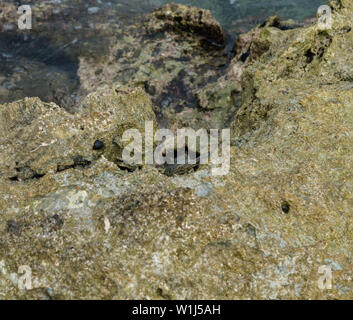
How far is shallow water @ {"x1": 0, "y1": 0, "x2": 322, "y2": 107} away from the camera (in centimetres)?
1101

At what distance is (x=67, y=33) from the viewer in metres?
13.4

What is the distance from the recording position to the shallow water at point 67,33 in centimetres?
1101

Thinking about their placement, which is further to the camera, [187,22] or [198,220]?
[187,22]

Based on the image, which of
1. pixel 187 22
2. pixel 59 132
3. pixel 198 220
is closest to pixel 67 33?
pixel 187 22

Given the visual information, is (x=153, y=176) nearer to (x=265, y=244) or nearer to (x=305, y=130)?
(x=265, y=244)

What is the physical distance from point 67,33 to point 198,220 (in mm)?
12769

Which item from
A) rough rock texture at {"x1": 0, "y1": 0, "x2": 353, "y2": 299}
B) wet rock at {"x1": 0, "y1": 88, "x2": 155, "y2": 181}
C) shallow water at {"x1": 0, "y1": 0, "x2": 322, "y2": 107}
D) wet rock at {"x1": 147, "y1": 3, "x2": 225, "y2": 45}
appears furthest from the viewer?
wet rock at {"x1": 147, "y1": 3, "x2": 225, "y2": 45}

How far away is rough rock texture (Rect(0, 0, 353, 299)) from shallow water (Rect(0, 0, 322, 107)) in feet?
24.2

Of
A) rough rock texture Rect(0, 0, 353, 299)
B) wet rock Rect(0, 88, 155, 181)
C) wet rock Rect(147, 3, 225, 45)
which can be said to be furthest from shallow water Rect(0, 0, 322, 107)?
rough rock texture Rect(0, 0, 353, 299)

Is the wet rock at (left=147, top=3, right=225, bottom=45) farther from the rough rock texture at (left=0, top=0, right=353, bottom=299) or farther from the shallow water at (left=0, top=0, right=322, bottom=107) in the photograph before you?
the rough rock texture at (left=0, top=0, right=353, bottom=299)

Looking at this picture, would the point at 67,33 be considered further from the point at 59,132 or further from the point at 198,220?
the point at 198,220

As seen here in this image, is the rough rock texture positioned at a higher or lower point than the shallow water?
lower

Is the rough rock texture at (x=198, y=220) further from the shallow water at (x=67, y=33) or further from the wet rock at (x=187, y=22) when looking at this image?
the wet rock at (x=187, y=22)

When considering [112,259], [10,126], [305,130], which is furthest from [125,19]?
[112,259]
